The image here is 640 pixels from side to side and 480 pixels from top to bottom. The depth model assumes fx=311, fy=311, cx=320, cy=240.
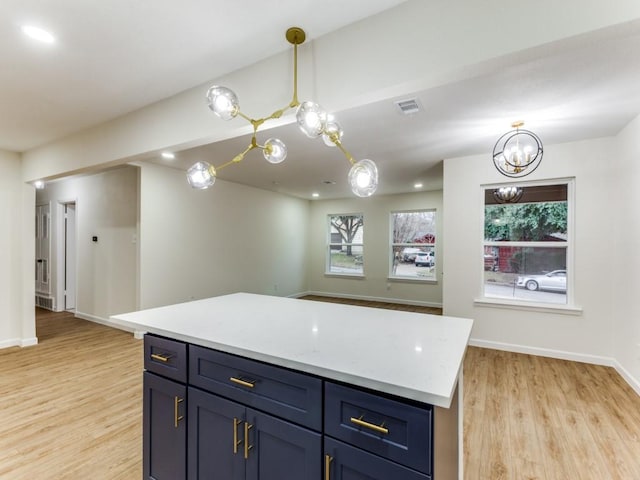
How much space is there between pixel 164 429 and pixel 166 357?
382 millimetres

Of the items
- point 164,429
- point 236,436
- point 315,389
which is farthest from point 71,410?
point 315,389

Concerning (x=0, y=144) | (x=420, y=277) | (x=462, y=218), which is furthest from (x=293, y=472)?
(x=420, y=277)

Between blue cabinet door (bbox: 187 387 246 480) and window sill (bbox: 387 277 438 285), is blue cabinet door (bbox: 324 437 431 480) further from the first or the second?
window sill (bbox: 387 277 438 285)

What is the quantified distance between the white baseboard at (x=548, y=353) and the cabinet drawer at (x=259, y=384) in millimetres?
3668

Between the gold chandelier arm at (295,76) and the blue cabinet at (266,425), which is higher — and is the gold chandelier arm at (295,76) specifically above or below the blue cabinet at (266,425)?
above

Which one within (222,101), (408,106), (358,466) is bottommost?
(358,466)

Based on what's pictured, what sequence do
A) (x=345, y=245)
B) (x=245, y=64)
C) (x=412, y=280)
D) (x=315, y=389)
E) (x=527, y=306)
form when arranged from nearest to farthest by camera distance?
(x=315, y=389)
(x=245, y=64)
(x=527, y=306)
(x=412, y=280)
(x=345, y=245)

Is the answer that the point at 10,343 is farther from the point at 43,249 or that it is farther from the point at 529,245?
the point at 529,245

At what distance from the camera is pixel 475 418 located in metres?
2.46

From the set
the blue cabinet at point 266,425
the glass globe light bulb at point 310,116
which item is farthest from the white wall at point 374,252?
the blue cabinet at point 266,425

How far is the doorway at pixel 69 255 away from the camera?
602cm

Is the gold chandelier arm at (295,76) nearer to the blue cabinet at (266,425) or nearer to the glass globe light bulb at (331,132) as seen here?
the glass globe light bulb at (331,132)

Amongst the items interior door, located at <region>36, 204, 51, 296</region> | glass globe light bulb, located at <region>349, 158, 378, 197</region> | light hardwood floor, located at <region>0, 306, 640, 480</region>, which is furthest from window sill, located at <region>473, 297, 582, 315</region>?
interior door, located at <region>36, 204, 51, 296</region>

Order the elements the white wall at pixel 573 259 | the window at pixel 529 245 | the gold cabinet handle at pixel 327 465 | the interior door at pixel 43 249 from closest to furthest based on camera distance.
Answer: the gold cabinet handle at pixel 327 465 → the white wall at pixel 573 259 → the window at pixel 529 245 → the interior door at pixel 43 249
